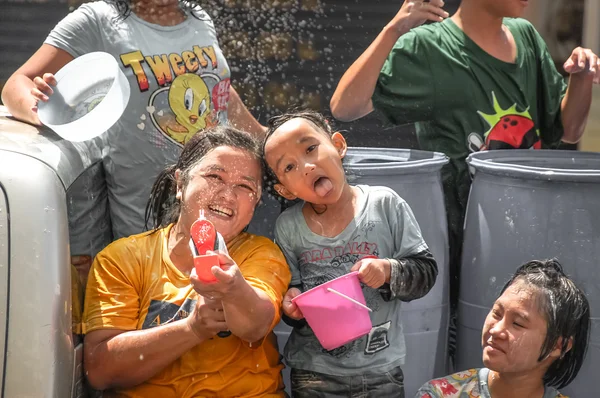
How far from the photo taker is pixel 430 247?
3148 mm

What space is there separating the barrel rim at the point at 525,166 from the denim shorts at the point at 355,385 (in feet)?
2.54

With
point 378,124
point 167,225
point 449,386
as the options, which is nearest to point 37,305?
point 167,225

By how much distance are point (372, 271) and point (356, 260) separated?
0.52 feet

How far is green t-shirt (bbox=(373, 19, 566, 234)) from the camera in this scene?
334 centimetres

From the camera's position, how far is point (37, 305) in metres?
2.16

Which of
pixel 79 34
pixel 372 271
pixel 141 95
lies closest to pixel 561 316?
pixel 372 271

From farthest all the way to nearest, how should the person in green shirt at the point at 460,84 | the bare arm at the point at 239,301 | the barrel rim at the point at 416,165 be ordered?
the person in green shirt at the point at 460,84 → the barrel rim at the point at 416,165 → the bare arm at the point at 239,301

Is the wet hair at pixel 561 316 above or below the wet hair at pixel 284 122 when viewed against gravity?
below

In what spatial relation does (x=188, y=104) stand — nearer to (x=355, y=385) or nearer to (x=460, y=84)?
(x=460, y=84)

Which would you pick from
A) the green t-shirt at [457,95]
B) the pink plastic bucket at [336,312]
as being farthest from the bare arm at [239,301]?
the green t-shirt at [457,95]

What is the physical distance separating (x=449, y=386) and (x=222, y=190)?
2.84 feet

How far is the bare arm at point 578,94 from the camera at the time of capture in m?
3.41

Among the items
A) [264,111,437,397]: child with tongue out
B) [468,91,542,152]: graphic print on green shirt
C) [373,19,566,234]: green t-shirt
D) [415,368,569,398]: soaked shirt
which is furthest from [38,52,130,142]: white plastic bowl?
[468,91,542,152]: graphic print on green shirt

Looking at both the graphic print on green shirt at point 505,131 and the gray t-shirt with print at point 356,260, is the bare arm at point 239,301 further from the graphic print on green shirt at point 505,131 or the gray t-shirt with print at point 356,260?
the graphic print on green shirt at point 505,131
